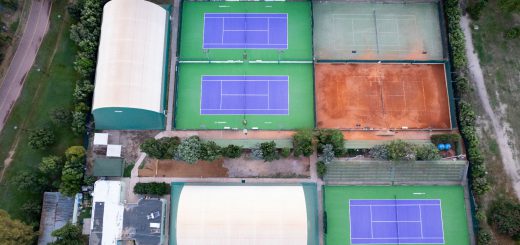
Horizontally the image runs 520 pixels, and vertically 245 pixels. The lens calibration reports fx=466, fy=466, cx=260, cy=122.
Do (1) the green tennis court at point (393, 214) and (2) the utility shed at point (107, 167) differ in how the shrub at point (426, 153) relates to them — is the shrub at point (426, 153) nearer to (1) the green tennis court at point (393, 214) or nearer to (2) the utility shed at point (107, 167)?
(1) the green tennis court at point (393, 214)

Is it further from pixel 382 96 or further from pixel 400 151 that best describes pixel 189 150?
pixel 382 96

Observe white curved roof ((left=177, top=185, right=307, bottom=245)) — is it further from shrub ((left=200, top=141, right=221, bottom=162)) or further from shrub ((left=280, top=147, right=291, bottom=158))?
shrub ((left=280, top=147, right=291, bottom=158))

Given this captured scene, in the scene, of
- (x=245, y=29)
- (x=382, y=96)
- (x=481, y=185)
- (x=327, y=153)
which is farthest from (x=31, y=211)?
(x=481, y=185)

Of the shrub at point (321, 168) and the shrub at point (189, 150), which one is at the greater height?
the shrub at point (189, 150)

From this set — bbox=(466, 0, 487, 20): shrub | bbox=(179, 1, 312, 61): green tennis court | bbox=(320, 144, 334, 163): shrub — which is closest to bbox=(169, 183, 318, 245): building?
bbox=(320, 144, 334, 163): shrub

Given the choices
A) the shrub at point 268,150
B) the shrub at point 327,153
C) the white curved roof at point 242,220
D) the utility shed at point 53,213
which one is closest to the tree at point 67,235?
the utility shed at point 53,213

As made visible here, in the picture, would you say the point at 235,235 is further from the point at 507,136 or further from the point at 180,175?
the point at 507,136

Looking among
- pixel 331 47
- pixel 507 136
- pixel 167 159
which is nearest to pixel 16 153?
pixel 167 159
